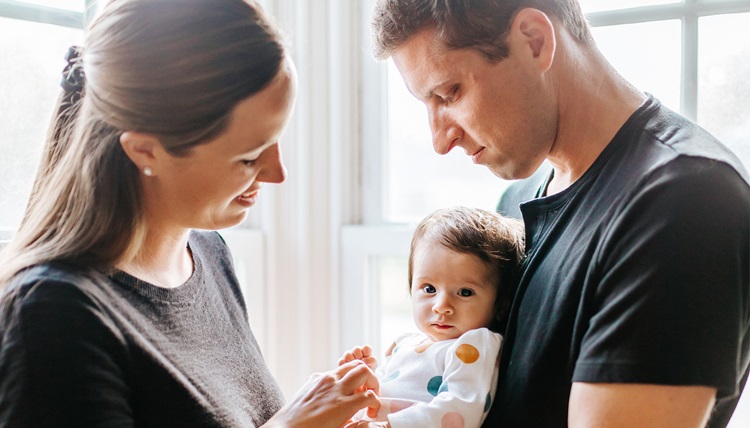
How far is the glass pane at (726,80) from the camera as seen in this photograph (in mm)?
1728

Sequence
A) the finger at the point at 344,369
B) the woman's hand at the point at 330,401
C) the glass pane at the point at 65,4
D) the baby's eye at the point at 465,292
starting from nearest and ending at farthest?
the woman's hand at the point at 330,401
the finger at the point at 344,369
the baby's eye at the point at 465,292
the glass pane at the point at 65,4

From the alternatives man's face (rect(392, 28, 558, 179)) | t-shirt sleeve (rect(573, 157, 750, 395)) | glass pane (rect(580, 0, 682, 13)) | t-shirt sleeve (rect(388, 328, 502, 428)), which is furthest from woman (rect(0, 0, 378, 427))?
glass pane (rect(580, 0, 682, 13))

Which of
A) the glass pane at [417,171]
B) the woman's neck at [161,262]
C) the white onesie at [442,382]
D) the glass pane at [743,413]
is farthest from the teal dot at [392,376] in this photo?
the glass pane at [743,413]

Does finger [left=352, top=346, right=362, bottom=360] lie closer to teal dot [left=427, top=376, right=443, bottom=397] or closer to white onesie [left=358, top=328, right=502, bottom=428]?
white onesie [left=358, top=328, right=502, bottom=428]

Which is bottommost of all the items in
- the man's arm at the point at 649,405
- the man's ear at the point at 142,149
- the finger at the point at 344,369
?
the finger at the point at 344,369

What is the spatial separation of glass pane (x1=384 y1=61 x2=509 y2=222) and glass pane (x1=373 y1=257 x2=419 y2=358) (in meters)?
0.14

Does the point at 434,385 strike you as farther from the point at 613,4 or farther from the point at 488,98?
the point at 613,4

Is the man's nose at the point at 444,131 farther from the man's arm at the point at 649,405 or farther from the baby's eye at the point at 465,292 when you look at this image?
the man's arm at the point at 649,405

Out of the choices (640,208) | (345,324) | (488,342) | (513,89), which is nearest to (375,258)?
(345,324)

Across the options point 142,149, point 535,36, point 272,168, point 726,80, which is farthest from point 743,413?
point 142,149

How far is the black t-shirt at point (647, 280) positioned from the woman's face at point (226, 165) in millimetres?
542

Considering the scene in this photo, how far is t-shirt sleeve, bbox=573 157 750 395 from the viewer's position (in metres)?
1.01

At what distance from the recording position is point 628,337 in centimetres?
103

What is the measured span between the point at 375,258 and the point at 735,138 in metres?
1.05
